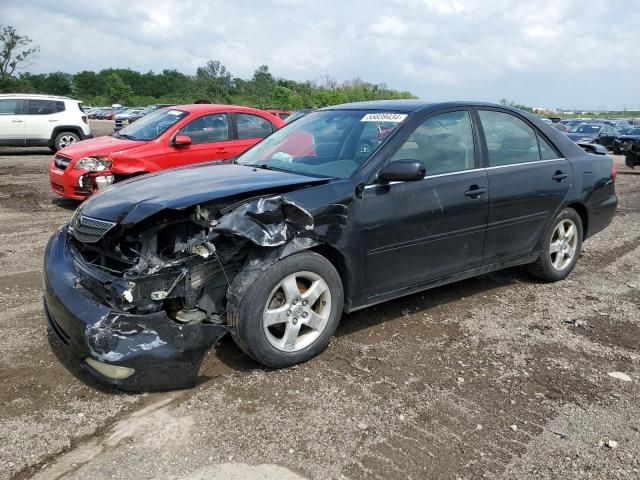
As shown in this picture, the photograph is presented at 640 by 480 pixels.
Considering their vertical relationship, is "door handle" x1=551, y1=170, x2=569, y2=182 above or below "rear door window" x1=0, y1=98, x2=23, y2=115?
below

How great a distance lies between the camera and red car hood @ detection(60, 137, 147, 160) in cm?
798

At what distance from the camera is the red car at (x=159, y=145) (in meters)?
7.89

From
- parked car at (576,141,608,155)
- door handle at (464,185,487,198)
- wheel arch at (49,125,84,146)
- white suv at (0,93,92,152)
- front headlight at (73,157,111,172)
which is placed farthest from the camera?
wheel arch at (49,125,84,146)

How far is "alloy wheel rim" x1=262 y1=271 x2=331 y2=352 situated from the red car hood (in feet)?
17.9

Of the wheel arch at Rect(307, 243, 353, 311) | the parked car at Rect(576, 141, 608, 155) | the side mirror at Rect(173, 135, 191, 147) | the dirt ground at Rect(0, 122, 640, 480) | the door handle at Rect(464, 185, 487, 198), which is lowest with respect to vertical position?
the dirt ground at Rect(0, 122, 640, 480)

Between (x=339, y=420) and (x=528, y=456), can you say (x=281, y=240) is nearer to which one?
(x=339, y=420)

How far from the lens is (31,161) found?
1464 centimetres

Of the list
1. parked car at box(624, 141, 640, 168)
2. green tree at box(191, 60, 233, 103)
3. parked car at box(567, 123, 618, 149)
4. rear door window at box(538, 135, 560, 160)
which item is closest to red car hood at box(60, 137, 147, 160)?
rear door window at box(538, 135, 560, 160)

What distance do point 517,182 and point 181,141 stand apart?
5235 mm

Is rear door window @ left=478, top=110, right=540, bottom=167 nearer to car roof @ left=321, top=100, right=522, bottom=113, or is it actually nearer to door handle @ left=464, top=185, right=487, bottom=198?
car roof @ left=321, top=100, right=522, bottom=113

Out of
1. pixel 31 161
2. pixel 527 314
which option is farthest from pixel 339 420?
pixel 31 161

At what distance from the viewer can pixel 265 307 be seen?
10.7 feet

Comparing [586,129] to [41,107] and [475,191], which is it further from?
[475,191]

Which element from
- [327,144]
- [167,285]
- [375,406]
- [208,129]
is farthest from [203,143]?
[375,406]
